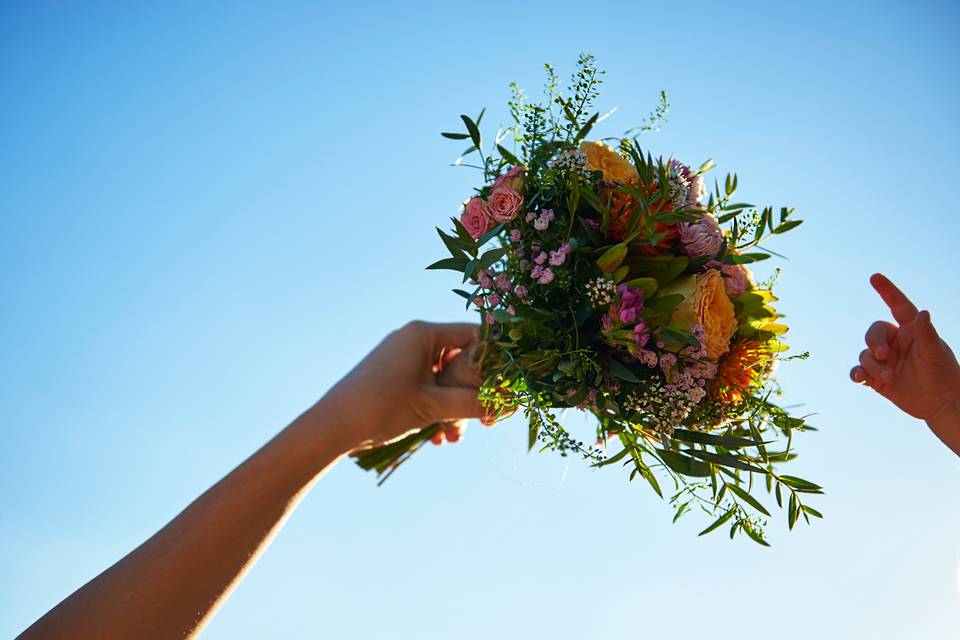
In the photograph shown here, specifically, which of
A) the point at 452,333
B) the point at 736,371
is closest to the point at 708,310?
the point at 736,371

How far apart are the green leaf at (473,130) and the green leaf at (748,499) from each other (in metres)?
1.19

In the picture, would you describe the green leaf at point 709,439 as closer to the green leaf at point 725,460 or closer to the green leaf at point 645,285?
the green leaf at point 725,460

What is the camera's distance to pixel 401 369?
262 cm

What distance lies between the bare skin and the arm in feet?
3.74

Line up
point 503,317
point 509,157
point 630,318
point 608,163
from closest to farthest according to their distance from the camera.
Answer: point 630,318 → point 503,317 → point 608,163 → point 509,157

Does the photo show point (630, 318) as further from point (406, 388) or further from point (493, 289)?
point (406, 388)

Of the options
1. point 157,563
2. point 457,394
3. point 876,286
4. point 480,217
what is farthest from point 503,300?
point 157,563

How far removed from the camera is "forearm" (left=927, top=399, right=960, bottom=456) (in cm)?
211

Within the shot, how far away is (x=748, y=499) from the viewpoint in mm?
2260

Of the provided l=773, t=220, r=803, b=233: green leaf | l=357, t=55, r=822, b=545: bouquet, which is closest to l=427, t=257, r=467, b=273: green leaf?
l=357, t=55, r=822, b=545: bouquet

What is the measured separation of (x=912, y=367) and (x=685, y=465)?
0.61 m

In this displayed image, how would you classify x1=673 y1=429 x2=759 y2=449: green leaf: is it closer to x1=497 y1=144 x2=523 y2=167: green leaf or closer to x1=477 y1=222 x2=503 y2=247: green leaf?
x1=477 y1=222 x2=503 y2=247: green leaf

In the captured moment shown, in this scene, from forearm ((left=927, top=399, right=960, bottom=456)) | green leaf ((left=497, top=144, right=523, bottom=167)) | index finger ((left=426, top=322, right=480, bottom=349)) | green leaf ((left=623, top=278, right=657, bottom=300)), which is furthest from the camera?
index finger ((left=426, top=322, right=480, bottom=349))

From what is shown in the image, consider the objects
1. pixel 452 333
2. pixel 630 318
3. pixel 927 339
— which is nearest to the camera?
pixel 927 339
